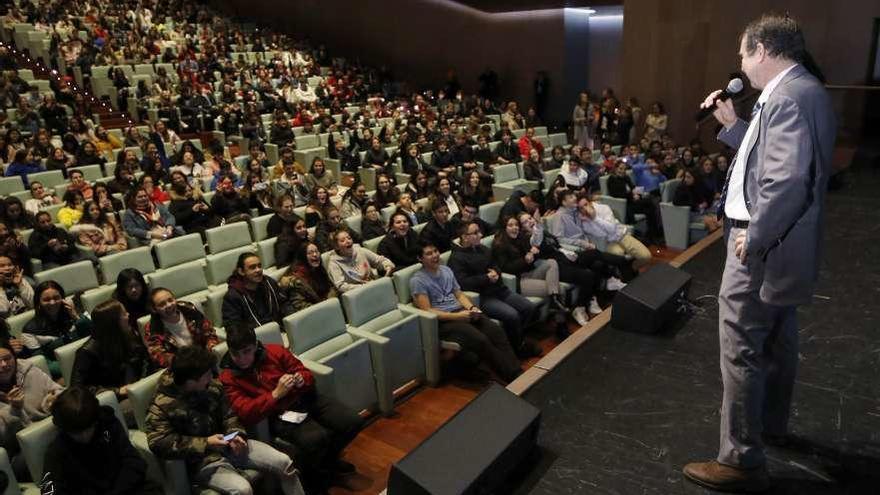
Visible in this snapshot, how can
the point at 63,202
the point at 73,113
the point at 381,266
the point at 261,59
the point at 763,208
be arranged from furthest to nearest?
the point at 261,59 < the point at 73,113 < the point at 63,202 < the point at 381,266 < the point at 763,208

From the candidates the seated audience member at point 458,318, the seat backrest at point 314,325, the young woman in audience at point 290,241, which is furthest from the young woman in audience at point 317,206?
the seat backrest at point 314,325

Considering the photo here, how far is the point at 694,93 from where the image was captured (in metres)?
8.73

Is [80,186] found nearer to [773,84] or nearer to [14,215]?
[14,215]

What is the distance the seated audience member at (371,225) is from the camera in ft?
15.5

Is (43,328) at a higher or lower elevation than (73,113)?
lower

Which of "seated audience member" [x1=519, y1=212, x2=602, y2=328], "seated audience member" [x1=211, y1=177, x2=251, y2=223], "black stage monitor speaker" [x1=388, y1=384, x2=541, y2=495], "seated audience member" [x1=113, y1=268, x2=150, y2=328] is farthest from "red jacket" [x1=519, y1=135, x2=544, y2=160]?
"black stage monitor speaker" [x1=388, y1=384, x2=541, y2=495]

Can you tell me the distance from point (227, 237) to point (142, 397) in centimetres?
222

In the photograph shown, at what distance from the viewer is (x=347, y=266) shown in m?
3.88

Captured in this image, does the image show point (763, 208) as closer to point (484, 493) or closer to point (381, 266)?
point (484, 493)

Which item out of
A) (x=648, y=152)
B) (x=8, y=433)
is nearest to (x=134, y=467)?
(x=8, y=433)

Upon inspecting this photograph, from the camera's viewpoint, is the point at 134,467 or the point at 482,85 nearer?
the point at 134,467

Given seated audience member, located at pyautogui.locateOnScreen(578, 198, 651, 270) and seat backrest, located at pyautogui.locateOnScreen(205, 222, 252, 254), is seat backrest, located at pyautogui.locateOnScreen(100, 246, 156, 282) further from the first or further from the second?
seated audience member, located at pyautogui.locateOnScreen(578, 198, 651, 270)

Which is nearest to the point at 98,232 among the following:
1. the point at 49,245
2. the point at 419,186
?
the point at 49,245

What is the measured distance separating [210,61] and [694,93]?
740cm
